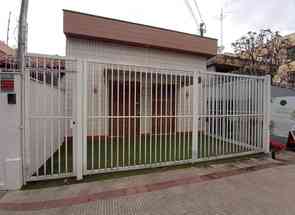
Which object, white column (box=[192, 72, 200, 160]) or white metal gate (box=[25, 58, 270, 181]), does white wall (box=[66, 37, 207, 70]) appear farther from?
white column (box=[192, 72, 200, 160])

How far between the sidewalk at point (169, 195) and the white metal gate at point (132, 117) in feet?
1.88

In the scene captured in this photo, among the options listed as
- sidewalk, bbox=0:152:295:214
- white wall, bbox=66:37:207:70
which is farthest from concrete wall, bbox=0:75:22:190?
white wall, bbox=66:37:207:70

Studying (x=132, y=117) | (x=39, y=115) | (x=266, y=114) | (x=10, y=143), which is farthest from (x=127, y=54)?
(x=10, y=143)

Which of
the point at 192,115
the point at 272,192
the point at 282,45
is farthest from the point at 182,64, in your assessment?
the point at 272,192

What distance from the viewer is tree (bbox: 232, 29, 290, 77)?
473 inches

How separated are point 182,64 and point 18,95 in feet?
28.8

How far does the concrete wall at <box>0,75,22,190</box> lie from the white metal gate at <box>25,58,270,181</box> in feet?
0.64

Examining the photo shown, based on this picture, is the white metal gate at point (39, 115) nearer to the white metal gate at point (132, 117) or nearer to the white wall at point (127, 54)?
the white metal gate at point (132, 117)

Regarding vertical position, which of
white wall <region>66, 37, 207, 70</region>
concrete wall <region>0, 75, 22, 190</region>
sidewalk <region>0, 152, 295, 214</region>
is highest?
white wall <region>66, 37, 207, 70</region>

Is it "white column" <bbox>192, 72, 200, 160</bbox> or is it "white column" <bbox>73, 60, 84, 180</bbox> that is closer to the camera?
"white column" <bbox>73, 60, 84, 180</bbox>

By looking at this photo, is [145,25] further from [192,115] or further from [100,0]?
[192,115]

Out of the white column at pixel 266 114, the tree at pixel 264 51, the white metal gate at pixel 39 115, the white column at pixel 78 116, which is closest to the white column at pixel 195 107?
the white column at pixel 266 114

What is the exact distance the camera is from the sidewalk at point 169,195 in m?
2.81

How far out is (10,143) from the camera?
3.32 meters
